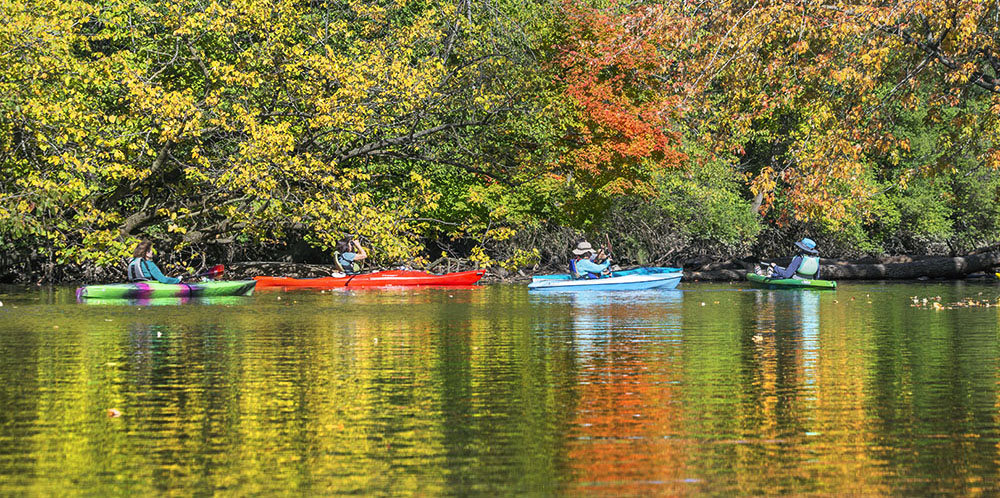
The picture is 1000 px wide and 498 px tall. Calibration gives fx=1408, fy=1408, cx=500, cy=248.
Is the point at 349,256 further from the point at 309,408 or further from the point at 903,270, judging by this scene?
the point at 309,408

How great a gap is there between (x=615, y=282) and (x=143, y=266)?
1137 centimetres

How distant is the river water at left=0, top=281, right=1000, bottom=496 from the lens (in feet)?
25.7

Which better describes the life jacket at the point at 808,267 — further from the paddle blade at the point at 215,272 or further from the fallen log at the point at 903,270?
the paddle blade at the point at 215,272

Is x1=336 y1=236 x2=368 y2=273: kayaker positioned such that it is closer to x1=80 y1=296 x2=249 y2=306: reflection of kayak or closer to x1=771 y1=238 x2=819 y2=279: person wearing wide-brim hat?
x1=80 y1=296 x2=249 y2=306: reflection of kayak

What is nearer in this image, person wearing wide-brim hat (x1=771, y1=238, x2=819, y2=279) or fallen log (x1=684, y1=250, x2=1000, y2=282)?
person wearing wide-brim hat (x1=771, y1=238, x2=819, y2=279)

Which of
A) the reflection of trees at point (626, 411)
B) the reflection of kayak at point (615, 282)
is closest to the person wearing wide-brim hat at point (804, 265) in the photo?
the reflection of kayak at point (615, 282)

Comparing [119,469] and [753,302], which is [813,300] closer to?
[753,302]

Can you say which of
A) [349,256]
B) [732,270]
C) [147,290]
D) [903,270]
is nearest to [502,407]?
[147,290]

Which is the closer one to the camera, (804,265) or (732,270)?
(804,265)

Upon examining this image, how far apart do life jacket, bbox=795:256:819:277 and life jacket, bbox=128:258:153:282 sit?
16.0 m

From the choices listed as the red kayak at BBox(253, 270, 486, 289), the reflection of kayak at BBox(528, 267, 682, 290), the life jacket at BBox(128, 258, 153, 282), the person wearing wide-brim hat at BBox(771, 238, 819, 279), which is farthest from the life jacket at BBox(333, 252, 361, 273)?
the person wearing wide-brim hat at BBox(771, 238, 819, 279)

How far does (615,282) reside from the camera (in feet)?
114

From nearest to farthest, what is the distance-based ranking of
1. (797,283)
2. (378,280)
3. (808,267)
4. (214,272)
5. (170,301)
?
(170,301), (797,283), (808,267), (378,280), (214,272)

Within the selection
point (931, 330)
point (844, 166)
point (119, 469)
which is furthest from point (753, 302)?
point (119, 469)
